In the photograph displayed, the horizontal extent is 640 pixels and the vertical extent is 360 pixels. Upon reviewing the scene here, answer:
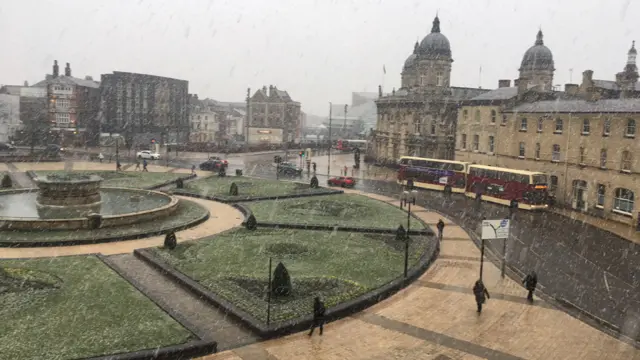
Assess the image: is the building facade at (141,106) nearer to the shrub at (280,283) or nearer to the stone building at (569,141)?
the stone building at (569,141)

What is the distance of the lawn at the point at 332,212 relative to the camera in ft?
108

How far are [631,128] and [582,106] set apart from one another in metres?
5.84

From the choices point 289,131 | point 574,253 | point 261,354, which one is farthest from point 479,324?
point 289,131

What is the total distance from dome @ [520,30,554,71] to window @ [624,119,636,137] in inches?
1679

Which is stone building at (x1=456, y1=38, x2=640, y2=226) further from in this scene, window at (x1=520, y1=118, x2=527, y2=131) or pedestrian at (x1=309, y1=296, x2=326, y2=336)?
pedestrian at (x1=309, y1=296, x2=326, y2=336)

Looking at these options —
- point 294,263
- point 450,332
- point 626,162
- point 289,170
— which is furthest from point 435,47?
point 450,332

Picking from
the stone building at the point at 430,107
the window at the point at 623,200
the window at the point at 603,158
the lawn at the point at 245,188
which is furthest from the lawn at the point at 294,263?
the stone building at the point at 430,107

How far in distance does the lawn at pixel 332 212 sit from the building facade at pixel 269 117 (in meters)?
82.8

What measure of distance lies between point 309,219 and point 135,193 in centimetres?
1456

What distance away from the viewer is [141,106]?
9438 centimetres

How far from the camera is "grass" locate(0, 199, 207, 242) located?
25812mm

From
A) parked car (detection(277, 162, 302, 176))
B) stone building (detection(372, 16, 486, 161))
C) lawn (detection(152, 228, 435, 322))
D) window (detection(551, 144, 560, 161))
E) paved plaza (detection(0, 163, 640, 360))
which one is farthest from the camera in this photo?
stone building (detection(372, 16, 486, 161))

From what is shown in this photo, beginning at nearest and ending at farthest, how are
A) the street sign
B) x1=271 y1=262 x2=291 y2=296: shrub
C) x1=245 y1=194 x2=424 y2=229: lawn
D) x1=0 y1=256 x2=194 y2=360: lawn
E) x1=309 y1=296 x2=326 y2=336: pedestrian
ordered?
x1=0 y1=256 x2=194 y2=360: lawn, x1=309 y1=296 x2=326 y2=336: pedestrian, x1=271 y1=262 x2=291 y2=296: shrub, the street sign, x1=245 y1=194 x2=424 y2=229: lawn

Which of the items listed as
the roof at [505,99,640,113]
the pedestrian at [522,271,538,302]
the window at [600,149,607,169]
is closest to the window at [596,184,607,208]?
the window at [600,149,607,169]
